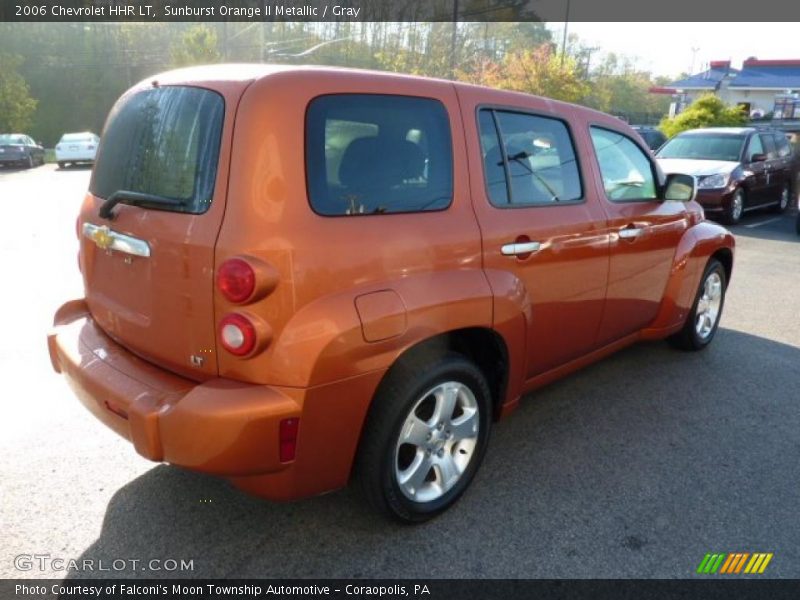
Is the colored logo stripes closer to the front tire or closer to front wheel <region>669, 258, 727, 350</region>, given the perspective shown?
the front tire

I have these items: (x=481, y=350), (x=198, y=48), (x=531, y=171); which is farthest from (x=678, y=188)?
(x=198, y=48)

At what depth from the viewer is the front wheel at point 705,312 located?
4828mm

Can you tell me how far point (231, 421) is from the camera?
7.05 feet

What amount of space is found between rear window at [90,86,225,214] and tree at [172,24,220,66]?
36021 millimetres

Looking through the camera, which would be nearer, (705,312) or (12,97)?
(705,312)

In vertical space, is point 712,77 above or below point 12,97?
above

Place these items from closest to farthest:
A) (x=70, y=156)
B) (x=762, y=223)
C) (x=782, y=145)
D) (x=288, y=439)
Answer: (x=288, y=439)
(x=762, y=223)
(x=782, y=145)
(x=70, y=156)

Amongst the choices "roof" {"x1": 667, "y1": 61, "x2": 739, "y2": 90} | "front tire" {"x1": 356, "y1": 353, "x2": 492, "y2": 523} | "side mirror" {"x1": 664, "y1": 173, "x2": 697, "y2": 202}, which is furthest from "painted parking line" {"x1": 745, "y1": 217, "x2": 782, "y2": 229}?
"roof" {"x1": 667, "y1": 61, "x2": 739, "y2": 90}

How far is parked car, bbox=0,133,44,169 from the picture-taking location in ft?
81.9

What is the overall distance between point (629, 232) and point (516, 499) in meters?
1.77

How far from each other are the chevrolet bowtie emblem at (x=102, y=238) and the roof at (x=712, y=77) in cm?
4854

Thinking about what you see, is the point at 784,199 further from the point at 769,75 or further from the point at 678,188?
the point at 769,75

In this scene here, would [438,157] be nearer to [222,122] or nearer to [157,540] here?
[222,122]

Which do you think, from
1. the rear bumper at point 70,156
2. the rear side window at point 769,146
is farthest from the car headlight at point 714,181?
the rear bumper at point 70,156
